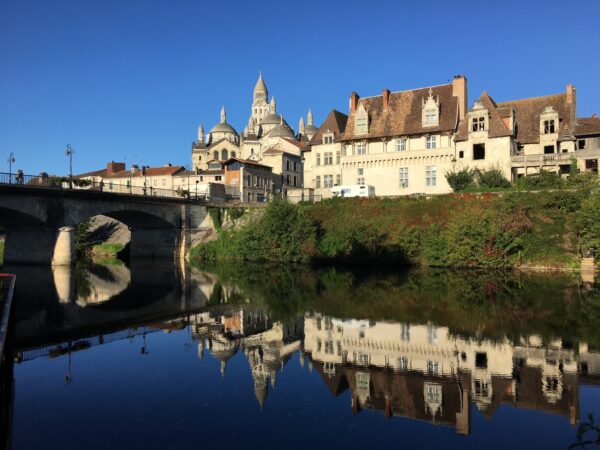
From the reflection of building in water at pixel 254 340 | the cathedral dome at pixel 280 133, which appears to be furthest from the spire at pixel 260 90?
the reflection of building in water at pixel 254 340

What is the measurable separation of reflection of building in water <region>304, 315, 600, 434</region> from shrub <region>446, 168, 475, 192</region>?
35504 millimetres

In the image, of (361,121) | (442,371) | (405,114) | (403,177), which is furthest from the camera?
(361,121)

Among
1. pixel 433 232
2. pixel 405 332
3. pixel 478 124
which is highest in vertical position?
pixel 478 124

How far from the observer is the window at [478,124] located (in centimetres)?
5434

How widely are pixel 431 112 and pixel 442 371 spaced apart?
152 ft

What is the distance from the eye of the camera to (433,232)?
4656 cm

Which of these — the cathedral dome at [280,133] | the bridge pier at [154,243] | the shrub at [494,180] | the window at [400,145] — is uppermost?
the cathedral dome at [280,133]

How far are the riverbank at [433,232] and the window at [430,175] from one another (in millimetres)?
5546

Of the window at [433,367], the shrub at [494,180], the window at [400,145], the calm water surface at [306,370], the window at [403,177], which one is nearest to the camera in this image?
the calm water surface at [306,370]

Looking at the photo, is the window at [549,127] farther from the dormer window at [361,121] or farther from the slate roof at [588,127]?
the dormer window at [361,121]

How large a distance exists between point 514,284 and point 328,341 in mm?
19270

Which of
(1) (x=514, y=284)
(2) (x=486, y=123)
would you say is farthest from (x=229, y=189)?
(1) (x=514, y=284)

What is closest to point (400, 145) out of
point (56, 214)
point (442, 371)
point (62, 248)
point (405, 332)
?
point (56, 214)

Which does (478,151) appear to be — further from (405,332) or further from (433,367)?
(433,367)
